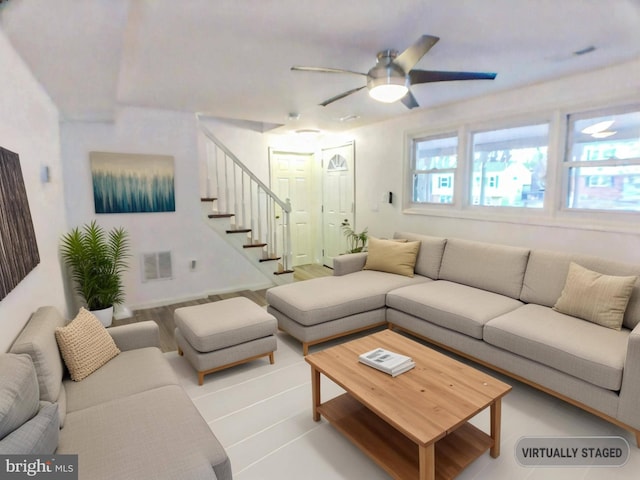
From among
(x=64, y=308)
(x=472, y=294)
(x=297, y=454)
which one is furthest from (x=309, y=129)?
(x=297, y=454)

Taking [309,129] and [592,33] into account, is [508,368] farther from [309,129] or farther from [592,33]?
[309,129]

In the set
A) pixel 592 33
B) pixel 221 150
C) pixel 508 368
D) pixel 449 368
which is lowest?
pixel 508 368

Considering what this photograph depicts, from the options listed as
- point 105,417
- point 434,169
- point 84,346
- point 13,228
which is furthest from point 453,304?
point 13,228

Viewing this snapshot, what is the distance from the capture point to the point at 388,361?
2127 millimetres

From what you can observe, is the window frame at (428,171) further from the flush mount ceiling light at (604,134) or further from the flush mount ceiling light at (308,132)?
the flush mount ceiling light at (308,132)

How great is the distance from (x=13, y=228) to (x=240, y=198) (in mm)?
Answer: 3650

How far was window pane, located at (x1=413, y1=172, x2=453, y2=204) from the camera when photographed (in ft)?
14.4

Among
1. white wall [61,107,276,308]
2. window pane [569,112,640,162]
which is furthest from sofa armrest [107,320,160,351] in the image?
window pane [569,112,640,162]

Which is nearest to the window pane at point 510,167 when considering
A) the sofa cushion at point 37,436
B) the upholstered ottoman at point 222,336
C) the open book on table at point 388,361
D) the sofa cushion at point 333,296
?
the sofa cushion at point 333,296

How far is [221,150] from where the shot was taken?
5066mm

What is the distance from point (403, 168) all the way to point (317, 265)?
2.50 m

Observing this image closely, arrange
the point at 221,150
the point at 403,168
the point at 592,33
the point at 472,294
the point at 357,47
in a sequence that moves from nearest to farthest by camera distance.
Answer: the point at 592,33 → the point at 357,47 → the point at 472,294 → the point at 403,168 → the point at 221,150

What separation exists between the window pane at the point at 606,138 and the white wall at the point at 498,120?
140 millimetres

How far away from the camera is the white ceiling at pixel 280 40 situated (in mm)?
1858
